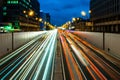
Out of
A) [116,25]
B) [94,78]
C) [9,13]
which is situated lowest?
[94,78]

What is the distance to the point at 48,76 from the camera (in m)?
19.2

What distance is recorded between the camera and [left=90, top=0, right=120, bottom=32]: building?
102050 mm

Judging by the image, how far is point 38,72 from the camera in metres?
21.0

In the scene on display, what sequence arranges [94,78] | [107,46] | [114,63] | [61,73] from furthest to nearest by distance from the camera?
[107,46], [114,63], [61,73], [94,78]

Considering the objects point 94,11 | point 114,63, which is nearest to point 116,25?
point 94,11

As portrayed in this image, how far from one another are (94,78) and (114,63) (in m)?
8.74

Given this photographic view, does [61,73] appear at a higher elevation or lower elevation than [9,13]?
lower

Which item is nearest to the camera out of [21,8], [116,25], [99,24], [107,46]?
[107,46]

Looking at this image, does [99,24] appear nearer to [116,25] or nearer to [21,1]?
A: [116,25]

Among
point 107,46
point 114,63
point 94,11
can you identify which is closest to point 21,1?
point 94,11

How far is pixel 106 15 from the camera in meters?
119

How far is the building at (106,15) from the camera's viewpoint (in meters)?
102

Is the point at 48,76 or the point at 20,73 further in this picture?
the point at 20,73

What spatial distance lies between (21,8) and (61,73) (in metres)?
129
